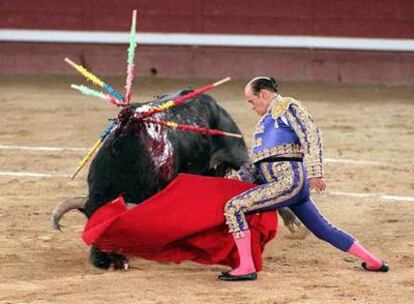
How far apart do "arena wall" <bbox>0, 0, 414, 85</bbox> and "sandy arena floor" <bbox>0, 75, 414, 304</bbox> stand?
43.6 inches

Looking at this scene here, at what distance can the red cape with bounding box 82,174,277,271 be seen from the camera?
4617 mm

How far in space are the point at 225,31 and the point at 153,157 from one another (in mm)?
7712

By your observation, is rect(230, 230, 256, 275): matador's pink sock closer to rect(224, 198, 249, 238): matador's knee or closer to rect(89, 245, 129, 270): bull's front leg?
rect(224, 198, 249, 238): matador's knee

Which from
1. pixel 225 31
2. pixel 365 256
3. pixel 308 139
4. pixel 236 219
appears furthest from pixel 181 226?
pixel 225 31

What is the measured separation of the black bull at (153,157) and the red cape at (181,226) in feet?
0.40

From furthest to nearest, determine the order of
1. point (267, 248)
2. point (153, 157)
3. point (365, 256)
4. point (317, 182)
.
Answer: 1. point (267, 248)
2. point (153, 157)
3. point (365, 256)
4. point (317, 182)

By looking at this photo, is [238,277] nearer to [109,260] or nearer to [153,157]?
[109,260]

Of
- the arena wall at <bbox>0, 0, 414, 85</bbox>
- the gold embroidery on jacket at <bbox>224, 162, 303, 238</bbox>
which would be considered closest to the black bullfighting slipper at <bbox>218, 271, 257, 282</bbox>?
the gold embroidery on jacket at <bbox>224, 162, 303, 238</bbox>

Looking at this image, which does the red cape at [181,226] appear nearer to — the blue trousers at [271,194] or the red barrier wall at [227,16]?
the blue trousers at [271,194]

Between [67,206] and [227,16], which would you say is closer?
[67,206]

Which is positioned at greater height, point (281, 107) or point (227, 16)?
point (227, 16)

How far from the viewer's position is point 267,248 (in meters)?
5.29

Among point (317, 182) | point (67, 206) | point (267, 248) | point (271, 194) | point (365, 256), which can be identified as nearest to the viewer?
point (317, 182)

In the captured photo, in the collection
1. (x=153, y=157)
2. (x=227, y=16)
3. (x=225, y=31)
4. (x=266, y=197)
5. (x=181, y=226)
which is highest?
(x=227, y=16)
